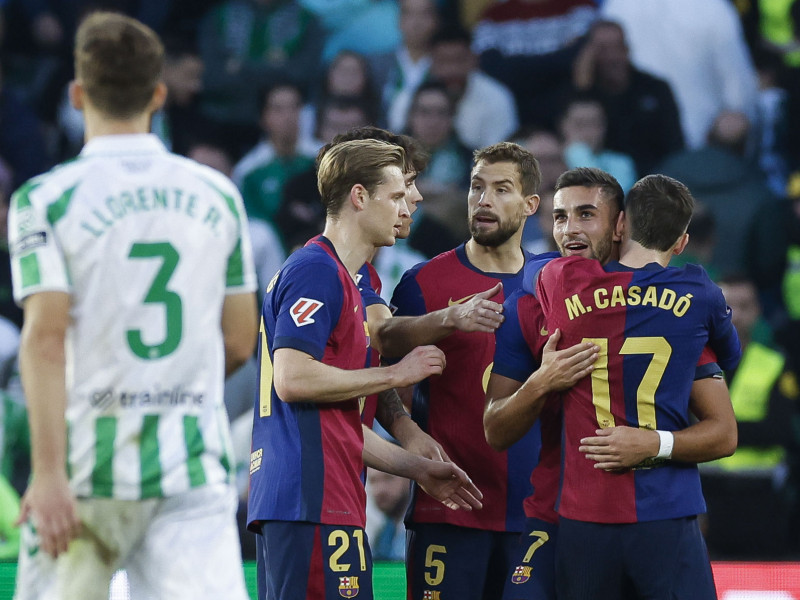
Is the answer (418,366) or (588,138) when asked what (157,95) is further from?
(588,138)

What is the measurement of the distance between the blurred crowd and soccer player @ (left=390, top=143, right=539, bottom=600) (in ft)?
12.7

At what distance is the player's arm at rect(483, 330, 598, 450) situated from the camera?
4059 mm

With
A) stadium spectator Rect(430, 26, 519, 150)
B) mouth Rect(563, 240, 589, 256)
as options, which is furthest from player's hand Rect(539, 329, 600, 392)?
stadium spectator Rect(430, 26, 519, 150)

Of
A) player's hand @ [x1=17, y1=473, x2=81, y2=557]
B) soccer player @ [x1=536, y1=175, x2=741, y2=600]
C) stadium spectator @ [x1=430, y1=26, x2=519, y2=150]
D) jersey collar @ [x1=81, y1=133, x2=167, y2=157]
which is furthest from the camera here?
stadium spectator @ [x1=430, y1=26, x2=519, y2=150]

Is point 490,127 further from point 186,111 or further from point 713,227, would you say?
point 186,111

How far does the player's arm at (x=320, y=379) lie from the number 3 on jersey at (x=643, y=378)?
0.66m

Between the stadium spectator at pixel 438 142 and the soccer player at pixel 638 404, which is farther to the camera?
the stadium spectator at pixel 438 142

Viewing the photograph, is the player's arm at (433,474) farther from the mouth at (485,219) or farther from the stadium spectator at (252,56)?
the stadium spectator at (252,56)

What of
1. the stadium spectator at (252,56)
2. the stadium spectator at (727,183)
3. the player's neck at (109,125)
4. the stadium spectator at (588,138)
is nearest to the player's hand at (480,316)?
the player's neck at (109,125)

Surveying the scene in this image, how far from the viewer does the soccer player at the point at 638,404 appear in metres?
3.98

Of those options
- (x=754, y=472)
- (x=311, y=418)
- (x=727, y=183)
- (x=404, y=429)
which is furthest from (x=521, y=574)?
(x=727, y=183)

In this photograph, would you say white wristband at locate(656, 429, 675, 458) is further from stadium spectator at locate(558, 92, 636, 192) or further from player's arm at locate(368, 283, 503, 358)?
stadium spectator at locate(558, 92, 636, 192)

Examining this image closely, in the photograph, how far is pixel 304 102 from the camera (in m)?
9.91

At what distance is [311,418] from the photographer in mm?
4016
